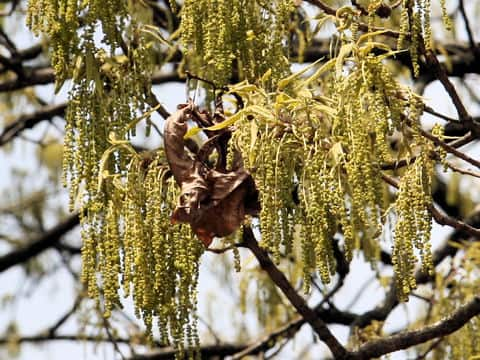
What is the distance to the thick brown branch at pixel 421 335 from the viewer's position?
3396 millimetres

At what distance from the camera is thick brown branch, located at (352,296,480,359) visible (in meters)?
3.40

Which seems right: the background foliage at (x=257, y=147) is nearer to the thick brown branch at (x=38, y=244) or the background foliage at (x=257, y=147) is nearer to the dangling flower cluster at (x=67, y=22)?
the dangling flower cluster at (x=67, y=22)

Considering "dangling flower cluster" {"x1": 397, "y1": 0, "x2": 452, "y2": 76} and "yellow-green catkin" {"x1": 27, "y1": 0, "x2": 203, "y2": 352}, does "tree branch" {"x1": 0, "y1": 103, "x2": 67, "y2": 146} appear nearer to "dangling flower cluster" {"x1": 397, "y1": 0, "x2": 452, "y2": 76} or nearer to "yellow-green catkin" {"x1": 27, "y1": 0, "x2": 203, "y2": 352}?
"yellow-green catkin" {"x1": 27, "y1": 0, "x2": 203, "y2": 352}

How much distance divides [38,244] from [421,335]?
9.91 ft

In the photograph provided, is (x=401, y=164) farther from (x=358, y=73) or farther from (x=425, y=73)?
(x=425, y=73)

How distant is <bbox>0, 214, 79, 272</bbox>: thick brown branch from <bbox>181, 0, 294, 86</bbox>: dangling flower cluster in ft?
9.20

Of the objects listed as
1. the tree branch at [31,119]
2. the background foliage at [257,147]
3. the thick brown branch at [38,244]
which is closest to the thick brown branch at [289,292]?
the background foliage at [257,147]

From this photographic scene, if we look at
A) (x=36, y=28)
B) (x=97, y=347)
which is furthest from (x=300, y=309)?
(x=97, y=347)

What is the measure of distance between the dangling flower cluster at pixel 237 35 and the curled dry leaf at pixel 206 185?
153 mm

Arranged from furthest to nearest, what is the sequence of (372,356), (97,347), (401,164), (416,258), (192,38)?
(97,347)
(372,356)
(401,164)
(192,38)
(416,258)

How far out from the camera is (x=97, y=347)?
5.00 metres

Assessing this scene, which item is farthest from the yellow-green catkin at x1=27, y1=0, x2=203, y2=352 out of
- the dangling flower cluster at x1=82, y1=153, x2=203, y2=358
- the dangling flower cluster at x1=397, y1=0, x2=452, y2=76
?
the dangling flower cluster at x1=397, y1=0, x2=452, y2=76

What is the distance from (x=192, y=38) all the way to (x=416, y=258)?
780 mm

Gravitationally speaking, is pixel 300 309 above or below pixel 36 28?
below
